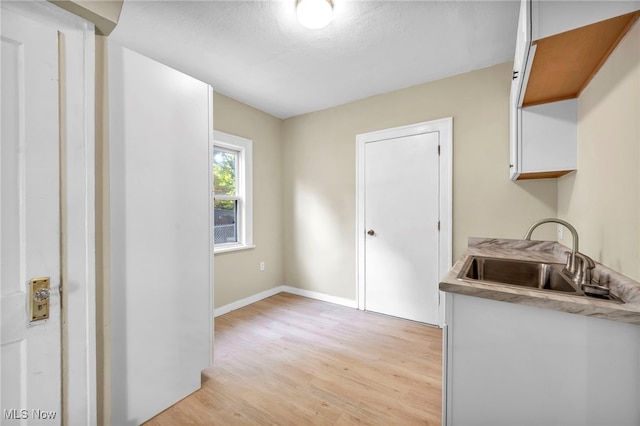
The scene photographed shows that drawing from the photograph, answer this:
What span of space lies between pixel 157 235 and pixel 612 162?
7.60ft

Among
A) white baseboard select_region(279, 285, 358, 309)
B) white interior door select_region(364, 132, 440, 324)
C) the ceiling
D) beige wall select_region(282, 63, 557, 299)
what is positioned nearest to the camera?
the ceiling

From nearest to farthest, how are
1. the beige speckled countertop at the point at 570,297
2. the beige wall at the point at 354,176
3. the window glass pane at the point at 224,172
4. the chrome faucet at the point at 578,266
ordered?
the beige speckled countertop at the point at 570,297, the chrome faucet at the point at 578,266, the beige wall at the point at 354,176, the window glass pane at the point at 224,172

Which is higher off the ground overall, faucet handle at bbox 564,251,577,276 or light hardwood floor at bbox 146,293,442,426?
faucet handle at bbox 564,251,577,276

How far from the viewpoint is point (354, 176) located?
3.20m

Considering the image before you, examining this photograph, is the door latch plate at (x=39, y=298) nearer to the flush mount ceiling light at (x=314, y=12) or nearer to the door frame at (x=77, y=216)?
the door frame at (x=77, y=216)

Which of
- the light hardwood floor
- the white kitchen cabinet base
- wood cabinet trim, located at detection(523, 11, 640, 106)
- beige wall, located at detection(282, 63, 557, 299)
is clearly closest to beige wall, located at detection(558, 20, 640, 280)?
wood cabinet trim, located at detection(523, 11, 640, 106)

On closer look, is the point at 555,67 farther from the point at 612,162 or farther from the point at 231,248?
the point at 231,248

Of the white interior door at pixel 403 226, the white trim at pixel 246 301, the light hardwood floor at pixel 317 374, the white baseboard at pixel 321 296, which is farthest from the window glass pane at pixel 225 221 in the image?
the white interior door at pixel 403 226

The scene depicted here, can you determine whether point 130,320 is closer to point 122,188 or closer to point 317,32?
point 122,188

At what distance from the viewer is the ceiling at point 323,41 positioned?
1.71 metres

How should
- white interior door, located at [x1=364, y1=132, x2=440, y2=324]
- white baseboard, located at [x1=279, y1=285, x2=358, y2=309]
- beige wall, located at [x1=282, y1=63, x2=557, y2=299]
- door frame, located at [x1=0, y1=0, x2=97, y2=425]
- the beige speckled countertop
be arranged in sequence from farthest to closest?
white baseboard, located at [x1=279, y1=285, x2=358, y2=309] → white interior door, located at [x1=364, y1=132, x2=440, y2=324] → beige wall, located at [x1=282, y1=63, x2=557, y2=299] → door frame, located at [x1=0, y1=0, x2=97, y2=425] → the beige speckled countertop

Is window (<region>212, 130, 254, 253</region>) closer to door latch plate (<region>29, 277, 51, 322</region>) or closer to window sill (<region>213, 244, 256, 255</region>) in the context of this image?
window sill (<region>213, 244, 256, 255</region>)

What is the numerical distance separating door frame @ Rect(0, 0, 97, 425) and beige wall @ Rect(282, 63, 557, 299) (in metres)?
2.54

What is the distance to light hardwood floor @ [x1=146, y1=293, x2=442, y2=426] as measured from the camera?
5.10ft
